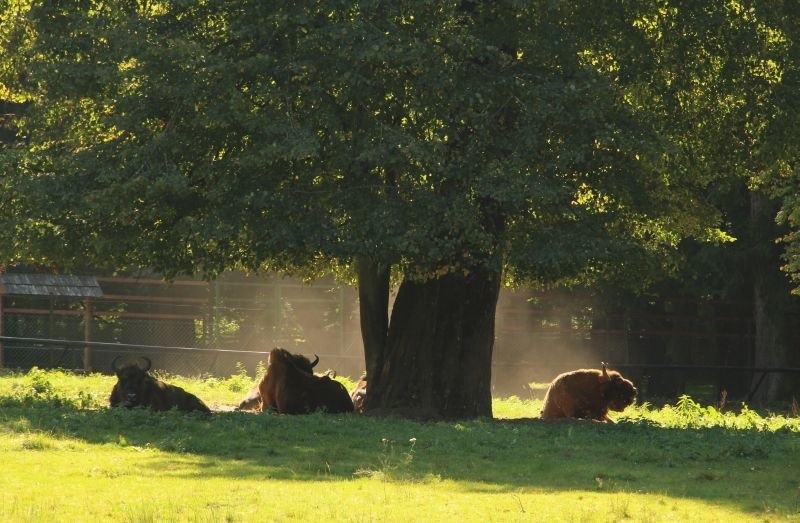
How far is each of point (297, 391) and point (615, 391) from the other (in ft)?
19.8

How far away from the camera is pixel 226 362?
136 feet

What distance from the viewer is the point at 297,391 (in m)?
24.1

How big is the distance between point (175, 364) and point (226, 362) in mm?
1619

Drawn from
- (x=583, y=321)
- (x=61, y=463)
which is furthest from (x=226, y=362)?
(x=61, y=463)

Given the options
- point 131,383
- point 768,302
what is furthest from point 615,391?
point 768,302

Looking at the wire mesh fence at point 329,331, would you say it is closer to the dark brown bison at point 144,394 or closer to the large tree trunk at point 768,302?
the large tree trunk at point 768,302

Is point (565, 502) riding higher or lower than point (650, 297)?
lower

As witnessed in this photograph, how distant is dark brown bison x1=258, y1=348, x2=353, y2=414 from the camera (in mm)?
23891

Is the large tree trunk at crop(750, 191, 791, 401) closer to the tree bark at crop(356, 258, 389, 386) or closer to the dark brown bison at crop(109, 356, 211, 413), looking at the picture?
the tree bark at crop(356, 258, 389, 386)

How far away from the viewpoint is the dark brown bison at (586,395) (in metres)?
25.5

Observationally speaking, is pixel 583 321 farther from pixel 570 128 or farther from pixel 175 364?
pixel 570 128

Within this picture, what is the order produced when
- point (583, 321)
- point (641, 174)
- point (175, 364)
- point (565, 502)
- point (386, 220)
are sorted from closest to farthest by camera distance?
point (565, 502) < point (386, 220) < point (641, 174) < point (175, 364) < point (583, 321)

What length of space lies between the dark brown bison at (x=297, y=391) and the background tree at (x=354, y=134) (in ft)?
12.6

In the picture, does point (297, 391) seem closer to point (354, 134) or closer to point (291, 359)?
point (291, 359)
